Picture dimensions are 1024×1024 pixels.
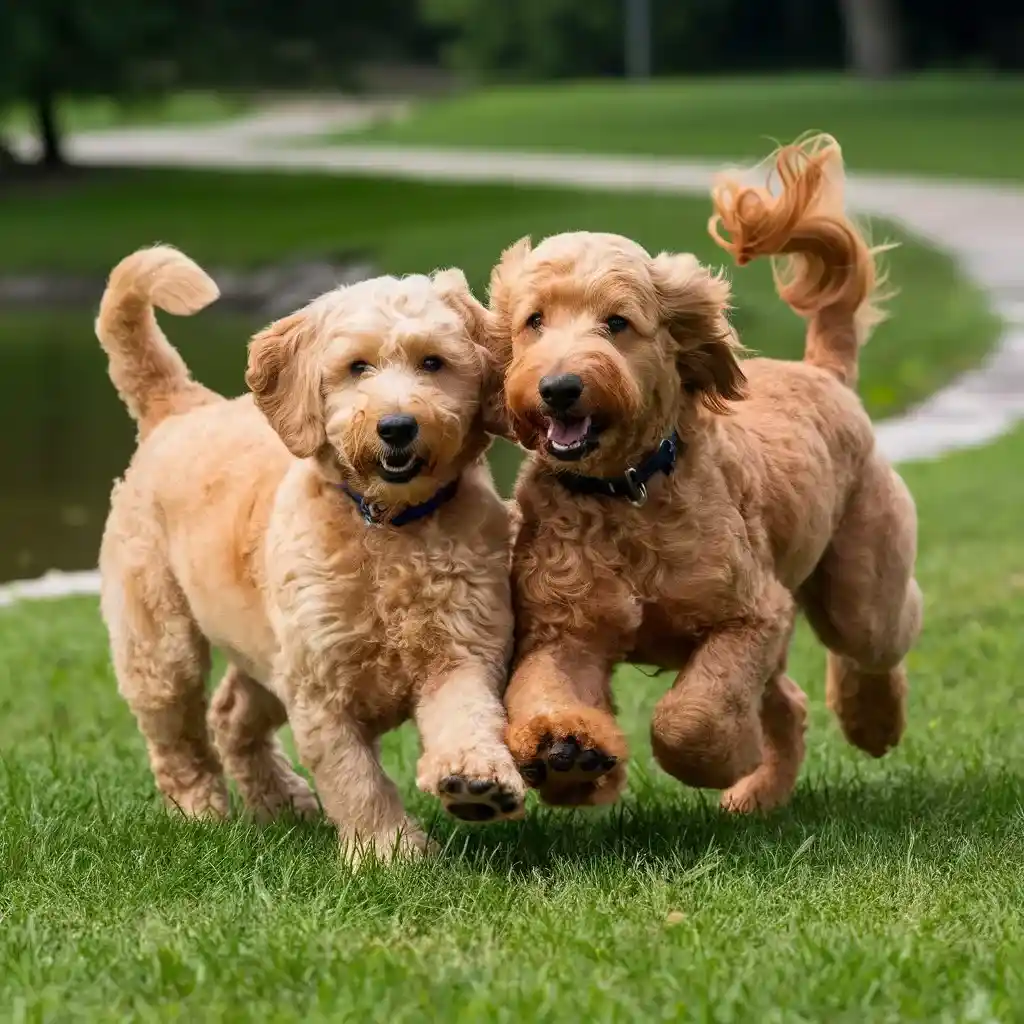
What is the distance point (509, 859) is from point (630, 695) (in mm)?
2961

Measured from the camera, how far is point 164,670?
19.1 ft

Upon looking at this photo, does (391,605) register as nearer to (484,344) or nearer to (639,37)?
(484,344)

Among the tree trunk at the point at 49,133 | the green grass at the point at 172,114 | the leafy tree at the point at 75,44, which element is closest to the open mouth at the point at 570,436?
the leafy tree at the point at 75,44

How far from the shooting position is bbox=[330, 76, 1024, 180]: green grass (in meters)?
33.2

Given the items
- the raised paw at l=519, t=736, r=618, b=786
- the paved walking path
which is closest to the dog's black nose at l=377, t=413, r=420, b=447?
the raised paw at l=519, t=736, r=618, b=786

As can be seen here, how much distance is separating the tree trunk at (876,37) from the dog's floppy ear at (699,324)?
46051 millimetres

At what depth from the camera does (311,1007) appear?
3.73 metres

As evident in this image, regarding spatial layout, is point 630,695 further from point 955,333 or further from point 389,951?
point 955,333

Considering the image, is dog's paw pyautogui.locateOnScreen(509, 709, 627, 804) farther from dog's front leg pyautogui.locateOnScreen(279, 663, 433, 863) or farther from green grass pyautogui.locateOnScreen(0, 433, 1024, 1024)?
dog's front leg pyautogui.locateOnScreen(279, 663, 433, 863)

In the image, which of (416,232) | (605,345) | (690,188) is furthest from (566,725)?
(690,188)

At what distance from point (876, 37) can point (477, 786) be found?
158 ft

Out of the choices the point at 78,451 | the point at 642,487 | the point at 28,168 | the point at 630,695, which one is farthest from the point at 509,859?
the point at 28,168

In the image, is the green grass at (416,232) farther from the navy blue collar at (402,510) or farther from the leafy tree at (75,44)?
the navy blue collar at (402,510)

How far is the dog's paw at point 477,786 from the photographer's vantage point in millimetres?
4441
